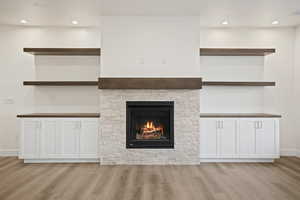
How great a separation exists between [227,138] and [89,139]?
2637 millimetres

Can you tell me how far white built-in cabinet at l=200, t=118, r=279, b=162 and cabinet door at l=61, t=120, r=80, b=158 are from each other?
2.38 meters

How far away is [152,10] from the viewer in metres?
4.54

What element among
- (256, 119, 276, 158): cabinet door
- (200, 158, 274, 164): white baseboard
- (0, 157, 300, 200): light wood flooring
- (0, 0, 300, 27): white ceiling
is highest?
(0, 0, 300, 27): white ceiling

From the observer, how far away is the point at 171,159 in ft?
15.8

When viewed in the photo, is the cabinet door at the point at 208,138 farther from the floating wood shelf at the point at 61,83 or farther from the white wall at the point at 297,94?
the floating wood shelf at the point at 61,83

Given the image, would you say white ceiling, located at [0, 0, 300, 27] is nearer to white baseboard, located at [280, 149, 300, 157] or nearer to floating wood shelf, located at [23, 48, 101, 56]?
floating wood shelf, located at [23, 48, 101, 56]

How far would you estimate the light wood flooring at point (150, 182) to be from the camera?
332 centimetres

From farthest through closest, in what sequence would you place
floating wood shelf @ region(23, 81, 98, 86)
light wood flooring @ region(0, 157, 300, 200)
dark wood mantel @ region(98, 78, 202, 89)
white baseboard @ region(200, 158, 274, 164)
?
floating wood shelf @ region(23, 81, 98, 86) → white baseboard @ region(200, 158, 274, 164) → dark wood mantel @ region(98, 78, 202, 89) → light wood flooring @ region(0, 157, 300, 200)

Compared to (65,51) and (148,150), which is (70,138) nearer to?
(148,150)

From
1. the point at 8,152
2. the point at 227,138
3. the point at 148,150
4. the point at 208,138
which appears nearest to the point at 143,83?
the point at 148,150

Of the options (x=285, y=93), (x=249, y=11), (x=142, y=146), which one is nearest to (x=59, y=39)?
(x=142, y=146)

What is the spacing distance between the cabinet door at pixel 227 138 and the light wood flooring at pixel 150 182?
0.85 feet

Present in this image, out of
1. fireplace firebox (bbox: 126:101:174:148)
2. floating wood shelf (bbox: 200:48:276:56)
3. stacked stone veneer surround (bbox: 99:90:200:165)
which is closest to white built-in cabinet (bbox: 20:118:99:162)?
stacked stone veneer surround (bbox: 99:90:200:165)

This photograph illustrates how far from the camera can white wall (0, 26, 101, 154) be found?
5539 mm
